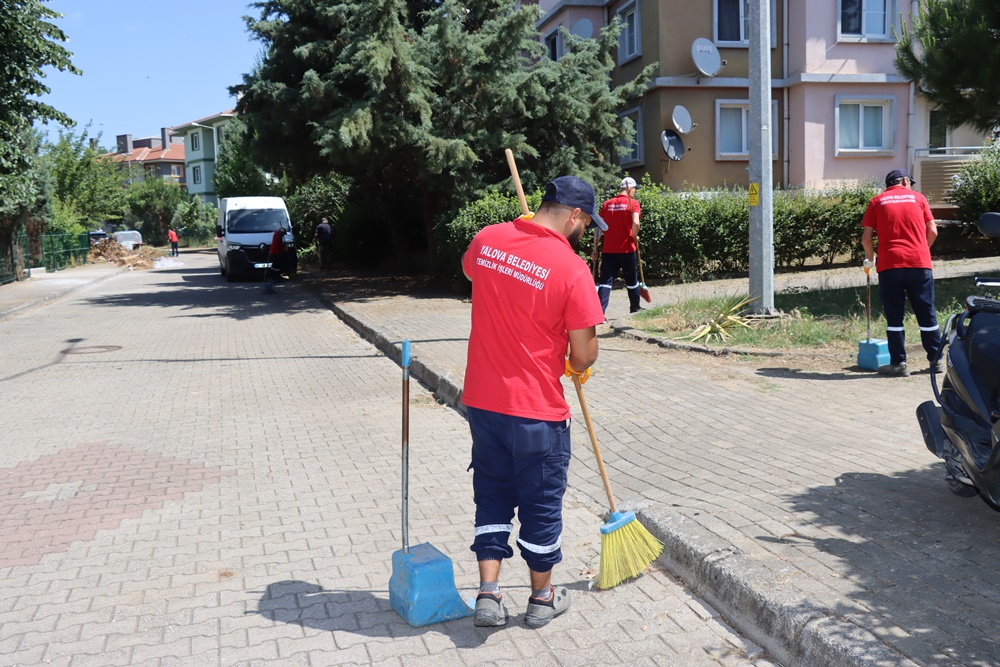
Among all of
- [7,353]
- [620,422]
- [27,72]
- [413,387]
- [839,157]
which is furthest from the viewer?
[839,157]

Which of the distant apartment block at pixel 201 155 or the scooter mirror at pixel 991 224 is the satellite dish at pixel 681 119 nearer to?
the scooter mirror at pixel 991 224

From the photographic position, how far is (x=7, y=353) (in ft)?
44.3

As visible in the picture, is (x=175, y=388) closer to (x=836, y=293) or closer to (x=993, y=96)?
(x=836, y=293)

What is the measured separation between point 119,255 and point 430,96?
109ft

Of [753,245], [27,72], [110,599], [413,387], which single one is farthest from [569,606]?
[27,72]

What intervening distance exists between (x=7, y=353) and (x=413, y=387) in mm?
7506

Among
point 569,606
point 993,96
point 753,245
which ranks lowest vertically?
point 569,606

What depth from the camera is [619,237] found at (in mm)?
12523

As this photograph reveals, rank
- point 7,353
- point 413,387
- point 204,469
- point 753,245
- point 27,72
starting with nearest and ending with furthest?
→ point 204,469
point 413,387
point 753,245
point 7,353
point 27,72

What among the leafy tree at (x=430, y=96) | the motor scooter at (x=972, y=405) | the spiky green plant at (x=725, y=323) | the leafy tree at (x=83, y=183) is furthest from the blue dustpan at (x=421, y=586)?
the leafy tree at (x=83, y=183)

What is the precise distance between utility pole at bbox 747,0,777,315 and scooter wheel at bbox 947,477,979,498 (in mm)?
6517

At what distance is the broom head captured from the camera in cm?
429

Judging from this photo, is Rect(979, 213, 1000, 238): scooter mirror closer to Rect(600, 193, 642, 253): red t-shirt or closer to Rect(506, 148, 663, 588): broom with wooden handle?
Rect(506, 148, 663, 588): broom with wooden handle

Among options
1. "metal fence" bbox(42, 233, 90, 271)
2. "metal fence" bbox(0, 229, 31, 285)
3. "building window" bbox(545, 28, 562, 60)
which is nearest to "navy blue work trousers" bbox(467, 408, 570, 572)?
"building window" bbox(545, 28, 562, 60)
